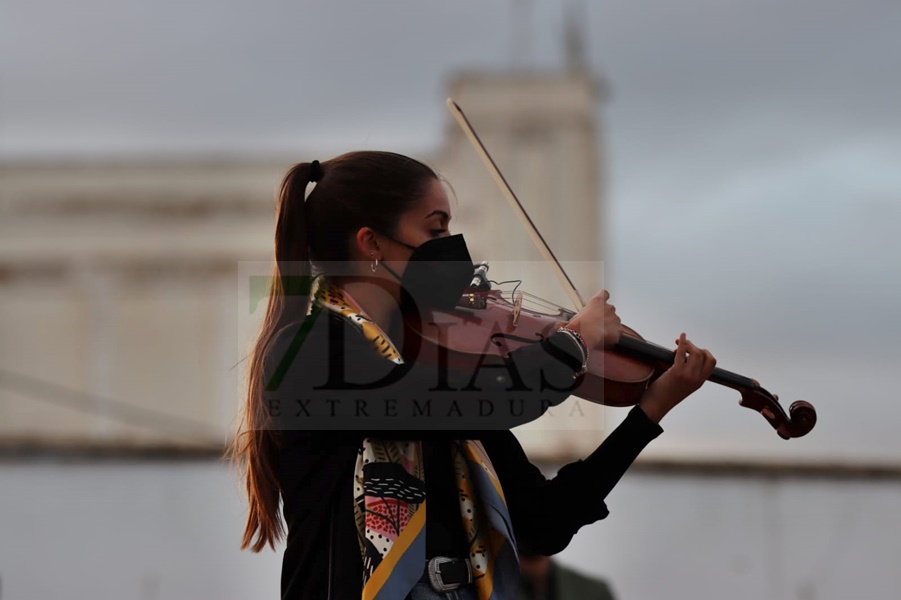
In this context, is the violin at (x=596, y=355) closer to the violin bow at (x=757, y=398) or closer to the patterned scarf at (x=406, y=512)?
the violin bow at (x=757, y=398)

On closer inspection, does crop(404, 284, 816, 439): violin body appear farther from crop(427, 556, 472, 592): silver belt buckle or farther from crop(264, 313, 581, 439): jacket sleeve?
crop(427, 556, 472, 592): silver belt buckle

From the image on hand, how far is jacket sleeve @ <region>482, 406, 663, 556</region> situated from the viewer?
70.9 inches

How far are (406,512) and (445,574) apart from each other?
0.31 feet

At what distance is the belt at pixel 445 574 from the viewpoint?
1690mm

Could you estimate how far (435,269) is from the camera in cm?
183

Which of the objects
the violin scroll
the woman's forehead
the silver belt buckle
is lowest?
the silver belt buckle

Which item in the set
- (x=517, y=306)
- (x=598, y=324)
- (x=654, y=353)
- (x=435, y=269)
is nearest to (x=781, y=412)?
(x=654, y=353)

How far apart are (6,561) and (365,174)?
382cm

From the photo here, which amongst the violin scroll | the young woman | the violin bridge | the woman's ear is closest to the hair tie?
the young woman

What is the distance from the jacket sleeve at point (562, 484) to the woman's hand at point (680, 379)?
0.02 metres

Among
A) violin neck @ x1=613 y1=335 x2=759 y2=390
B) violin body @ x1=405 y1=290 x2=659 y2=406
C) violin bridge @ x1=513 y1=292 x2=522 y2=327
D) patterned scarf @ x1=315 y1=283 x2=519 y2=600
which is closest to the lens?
patterned scarf @ x1=315 y1=283 x2=519 y2=600

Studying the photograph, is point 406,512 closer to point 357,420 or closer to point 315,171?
point 357,420

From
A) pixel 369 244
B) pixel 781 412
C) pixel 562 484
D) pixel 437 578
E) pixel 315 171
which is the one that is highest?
pixel 315 171

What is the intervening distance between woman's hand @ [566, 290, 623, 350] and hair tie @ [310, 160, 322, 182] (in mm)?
419
